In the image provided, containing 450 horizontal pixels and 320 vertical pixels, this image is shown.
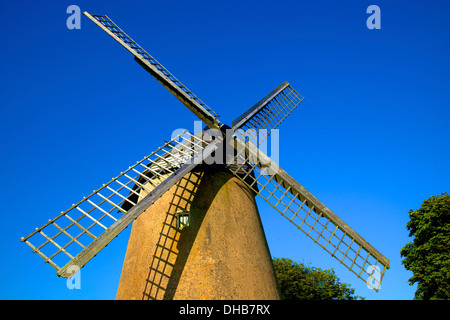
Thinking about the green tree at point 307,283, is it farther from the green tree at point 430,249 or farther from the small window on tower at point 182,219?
the small window on tower at point 182,219

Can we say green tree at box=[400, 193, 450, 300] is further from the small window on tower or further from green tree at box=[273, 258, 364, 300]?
the small window on tower

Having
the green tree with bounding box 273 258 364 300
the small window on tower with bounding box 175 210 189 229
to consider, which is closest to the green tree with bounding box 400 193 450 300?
the green tree with bounding box 273 258 364 300

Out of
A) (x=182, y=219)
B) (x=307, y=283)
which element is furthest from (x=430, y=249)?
(x=182, y=219)

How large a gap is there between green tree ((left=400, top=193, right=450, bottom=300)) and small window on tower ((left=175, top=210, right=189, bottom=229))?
13.6 meters

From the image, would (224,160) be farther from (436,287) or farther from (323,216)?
(436,287)

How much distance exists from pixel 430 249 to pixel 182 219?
1468 centimetres

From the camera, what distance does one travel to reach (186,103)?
29.1ft

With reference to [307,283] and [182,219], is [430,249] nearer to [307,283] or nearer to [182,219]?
[307,283]

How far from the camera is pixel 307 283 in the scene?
20.2 metres

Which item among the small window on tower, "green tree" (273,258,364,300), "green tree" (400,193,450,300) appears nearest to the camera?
the small window on tower

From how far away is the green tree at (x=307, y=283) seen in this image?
19.8m

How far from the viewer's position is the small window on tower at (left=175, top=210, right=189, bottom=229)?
714cm
